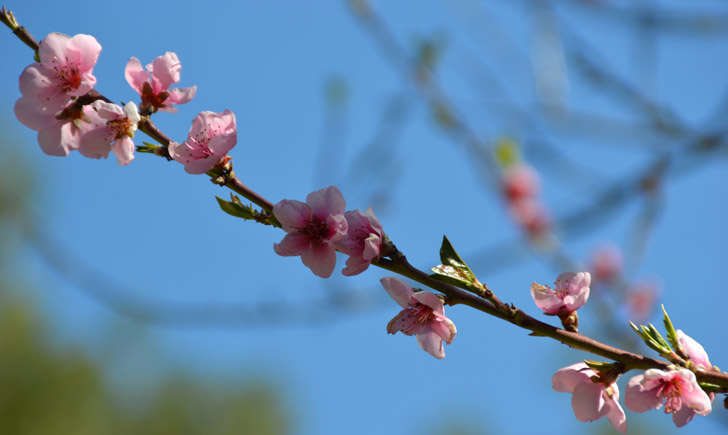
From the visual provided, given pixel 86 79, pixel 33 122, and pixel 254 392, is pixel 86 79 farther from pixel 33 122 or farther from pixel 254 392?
pixel 254 392

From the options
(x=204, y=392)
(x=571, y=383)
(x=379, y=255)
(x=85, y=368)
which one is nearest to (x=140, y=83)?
(x=379, y=255)

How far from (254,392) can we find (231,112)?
17558mm

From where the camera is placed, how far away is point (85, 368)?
1557cm

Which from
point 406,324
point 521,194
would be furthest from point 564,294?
point 521,194

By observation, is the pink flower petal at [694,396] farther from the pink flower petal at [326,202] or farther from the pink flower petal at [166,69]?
the pink flower petal at [166,69]

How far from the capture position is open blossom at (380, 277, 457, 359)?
3.19 ft

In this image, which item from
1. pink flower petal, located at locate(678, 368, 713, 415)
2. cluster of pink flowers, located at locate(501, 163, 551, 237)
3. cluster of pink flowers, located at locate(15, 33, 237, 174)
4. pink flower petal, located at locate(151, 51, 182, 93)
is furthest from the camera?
cluster of pink flowers, located at locate(501, 163, 551, 237)

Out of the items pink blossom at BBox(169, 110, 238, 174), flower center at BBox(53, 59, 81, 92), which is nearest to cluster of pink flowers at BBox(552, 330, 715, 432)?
pink blossom at BBox(169, 110, 238, 174)

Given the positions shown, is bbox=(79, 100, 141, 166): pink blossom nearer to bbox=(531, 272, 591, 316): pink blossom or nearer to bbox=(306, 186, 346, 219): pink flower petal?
bbox=(306, 186, 346, 219): pink flower petal

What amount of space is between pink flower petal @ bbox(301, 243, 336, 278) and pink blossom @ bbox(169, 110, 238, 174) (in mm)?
210

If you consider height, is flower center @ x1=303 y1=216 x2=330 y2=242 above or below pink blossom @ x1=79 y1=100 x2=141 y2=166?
below

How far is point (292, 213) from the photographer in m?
0.93

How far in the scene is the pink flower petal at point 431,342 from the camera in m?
0.99

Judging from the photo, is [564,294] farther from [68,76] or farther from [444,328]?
[68,76]
